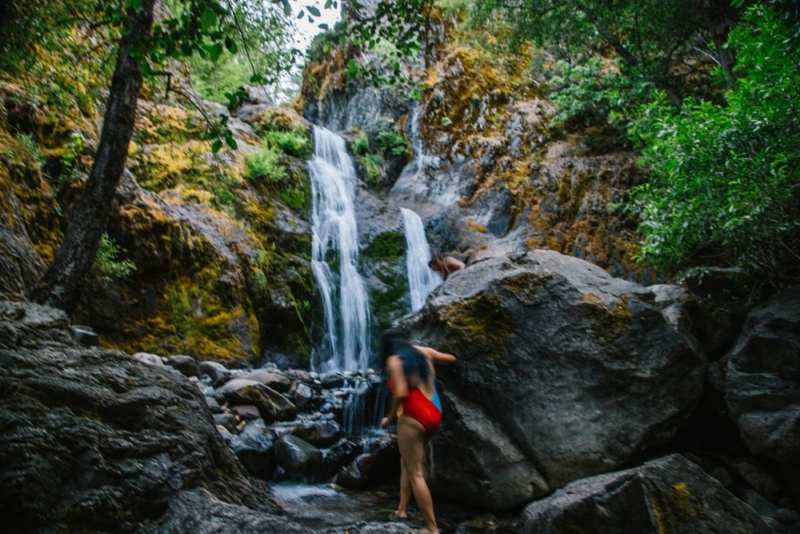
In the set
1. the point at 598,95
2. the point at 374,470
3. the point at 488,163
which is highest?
the point at 488,163

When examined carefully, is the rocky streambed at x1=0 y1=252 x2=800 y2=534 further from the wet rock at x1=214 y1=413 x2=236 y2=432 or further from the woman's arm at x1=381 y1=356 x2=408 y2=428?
the woman's arm at x1=381 y1=356 x2=408 y2=428

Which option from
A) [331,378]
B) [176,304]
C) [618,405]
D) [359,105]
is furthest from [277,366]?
[359,105]

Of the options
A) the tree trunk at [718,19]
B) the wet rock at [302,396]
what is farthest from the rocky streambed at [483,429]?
the tree trunk at [718,19]

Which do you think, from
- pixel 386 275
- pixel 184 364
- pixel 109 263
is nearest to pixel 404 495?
pixel 184 364

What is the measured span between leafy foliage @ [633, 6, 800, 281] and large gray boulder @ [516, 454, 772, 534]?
3685 millimetres

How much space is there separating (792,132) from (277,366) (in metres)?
9.47

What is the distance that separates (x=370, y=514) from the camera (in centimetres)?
510

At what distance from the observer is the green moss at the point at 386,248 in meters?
14.3

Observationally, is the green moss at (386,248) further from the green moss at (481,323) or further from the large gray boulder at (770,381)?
the large gray boulder at (770,381)

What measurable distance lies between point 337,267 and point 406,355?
9555mm

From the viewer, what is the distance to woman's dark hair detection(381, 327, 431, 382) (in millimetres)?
4051

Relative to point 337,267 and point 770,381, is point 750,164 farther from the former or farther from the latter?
point 337,267

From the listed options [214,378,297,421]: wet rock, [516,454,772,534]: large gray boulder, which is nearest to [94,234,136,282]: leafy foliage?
[214,378,297,421]: wet rock

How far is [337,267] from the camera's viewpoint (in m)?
13.4
